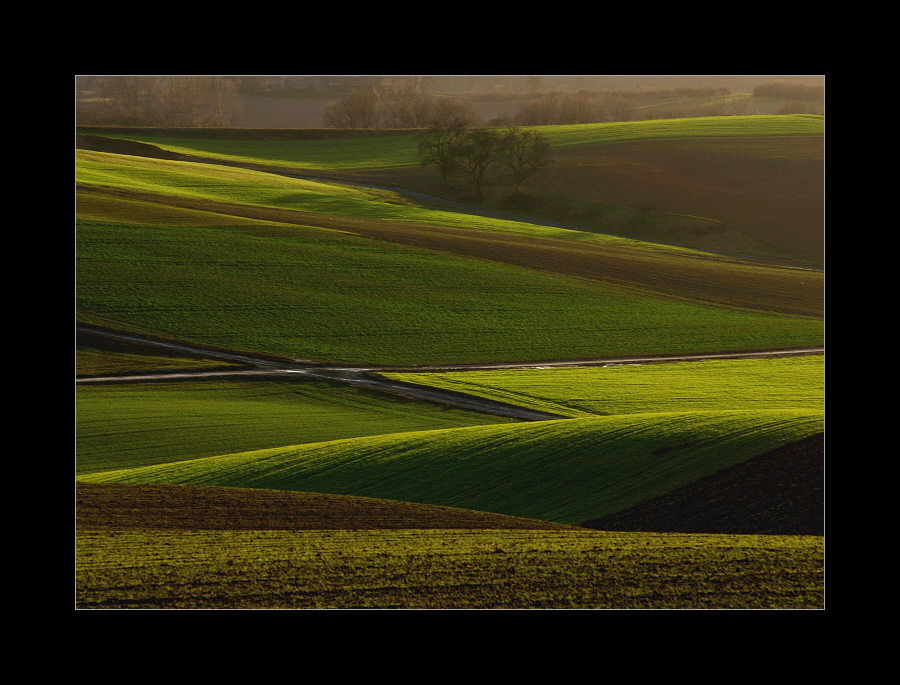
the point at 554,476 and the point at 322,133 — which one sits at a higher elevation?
the point at 322,133

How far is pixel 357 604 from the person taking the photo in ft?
43.0

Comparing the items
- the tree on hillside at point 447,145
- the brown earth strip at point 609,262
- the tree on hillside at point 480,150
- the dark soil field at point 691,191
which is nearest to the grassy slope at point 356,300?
the brown earth strip at point 609,262

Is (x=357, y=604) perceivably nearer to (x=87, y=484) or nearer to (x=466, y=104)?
(x=87, y=484)

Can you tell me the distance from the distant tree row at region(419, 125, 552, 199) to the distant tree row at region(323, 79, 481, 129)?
11.6ft

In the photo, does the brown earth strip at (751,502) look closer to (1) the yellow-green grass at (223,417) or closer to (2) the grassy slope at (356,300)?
(1) the yellow-green grass at (223,417)

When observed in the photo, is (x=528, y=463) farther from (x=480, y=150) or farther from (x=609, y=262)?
(x=480, y=150)

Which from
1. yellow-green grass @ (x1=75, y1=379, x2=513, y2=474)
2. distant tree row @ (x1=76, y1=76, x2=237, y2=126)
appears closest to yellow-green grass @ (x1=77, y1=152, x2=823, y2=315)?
distant tree row @ (x1=76, y1=76, x2=237, y2=126)

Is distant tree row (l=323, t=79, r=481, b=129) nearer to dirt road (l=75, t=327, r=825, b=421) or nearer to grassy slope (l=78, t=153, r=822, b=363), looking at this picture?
grassy slope (l=78, t=153, r=822, b=363)

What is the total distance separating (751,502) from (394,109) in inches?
3550

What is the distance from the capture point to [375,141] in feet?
343

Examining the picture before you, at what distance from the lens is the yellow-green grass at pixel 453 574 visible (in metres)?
13.1
